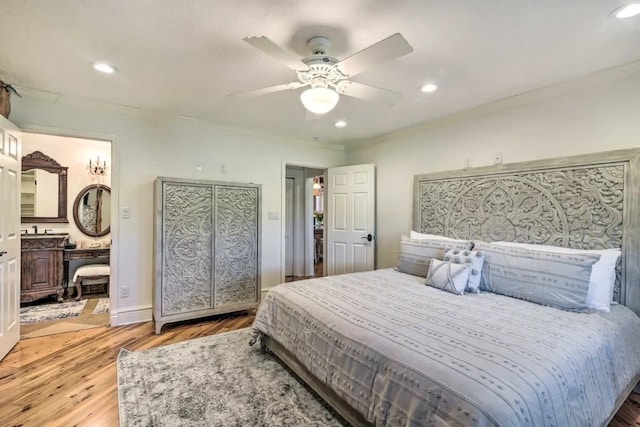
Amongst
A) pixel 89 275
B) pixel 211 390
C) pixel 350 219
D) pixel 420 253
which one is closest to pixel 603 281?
pixel 420 253

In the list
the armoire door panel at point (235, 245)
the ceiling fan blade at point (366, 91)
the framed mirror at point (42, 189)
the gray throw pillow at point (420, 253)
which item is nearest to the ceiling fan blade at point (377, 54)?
the ceiling fan blade at point (366, 91)

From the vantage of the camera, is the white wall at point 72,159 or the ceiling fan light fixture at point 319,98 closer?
the ceiling fan light fixture at point 319,98

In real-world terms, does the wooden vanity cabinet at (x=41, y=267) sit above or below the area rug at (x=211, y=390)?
above

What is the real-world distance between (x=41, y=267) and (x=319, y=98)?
14.9 feet

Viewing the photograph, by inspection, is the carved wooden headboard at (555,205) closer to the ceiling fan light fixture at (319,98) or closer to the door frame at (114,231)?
the ceiling fan light fixture at (319,98)

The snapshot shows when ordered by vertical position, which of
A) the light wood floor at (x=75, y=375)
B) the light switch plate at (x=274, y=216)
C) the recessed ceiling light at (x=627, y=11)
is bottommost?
the light wood floor at (x=75, y=375)

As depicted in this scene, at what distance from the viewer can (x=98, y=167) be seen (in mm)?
4961

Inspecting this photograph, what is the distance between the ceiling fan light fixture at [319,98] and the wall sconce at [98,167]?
4502 millimetres

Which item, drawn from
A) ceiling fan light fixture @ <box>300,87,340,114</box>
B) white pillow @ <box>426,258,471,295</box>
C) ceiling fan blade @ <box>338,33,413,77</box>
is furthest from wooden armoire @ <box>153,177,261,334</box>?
ceiling fan blade @ <box>338,33,413,77</box>

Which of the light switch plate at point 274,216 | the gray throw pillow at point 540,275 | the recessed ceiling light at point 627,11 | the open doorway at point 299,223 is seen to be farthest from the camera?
the open doorway at point 299,223

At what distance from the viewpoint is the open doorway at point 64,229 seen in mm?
4082

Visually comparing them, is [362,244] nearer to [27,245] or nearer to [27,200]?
[27,245]

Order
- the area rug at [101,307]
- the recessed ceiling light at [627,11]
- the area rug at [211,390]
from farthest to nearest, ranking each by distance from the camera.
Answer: the area rug at [101,307], the area rug at [211,390], the recessed ceiling light at [627,11]

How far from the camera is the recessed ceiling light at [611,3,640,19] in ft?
5.39
